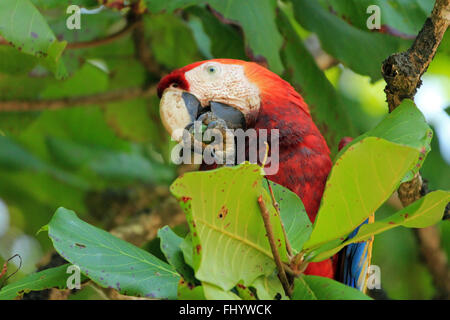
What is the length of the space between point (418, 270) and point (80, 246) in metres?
2.26

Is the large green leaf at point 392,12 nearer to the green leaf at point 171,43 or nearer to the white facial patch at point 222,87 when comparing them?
the white facial patch at point 222,87

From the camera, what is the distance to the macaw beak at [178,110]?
4.72 ft

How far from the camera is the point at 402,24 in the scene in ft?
5.07

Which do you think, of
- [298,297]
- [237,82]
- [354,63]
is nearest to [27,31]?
[237,82]

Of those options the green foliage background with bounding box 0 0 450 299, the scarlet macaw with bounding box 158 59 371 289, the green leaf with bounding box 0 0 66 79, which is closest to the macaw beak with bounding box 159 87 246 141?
the scarlet macaw with bounding box 158 59 371 289

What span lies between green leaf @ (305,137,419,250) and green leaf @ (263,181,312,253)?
67 mm

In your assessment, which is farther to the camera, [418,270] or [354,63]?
[418,270]

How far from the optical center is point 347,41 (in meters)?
1.83

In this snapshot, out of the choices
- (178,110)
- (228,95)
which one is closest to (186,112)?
(178,110)

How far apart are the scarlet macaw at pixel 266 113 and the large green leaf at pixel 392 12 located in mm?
252

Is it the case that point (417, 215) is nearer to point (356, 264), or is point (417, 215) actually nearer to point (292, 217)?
point (292, 217)

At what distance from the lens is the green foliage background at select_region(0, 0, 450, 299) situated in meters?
1.59

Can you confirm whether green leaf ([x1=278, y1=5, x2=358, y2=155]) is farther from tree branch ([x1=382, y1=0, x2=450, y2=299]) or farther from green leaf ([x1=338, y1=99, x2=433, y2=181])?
green leaf ([x1=338, y1=99, x2=433, y2=181])
